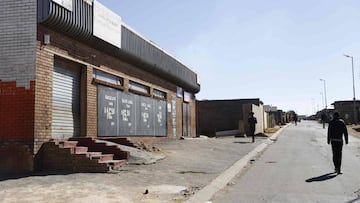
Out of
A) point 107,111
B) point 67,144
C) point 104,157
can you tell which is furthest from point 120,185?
point 107,111

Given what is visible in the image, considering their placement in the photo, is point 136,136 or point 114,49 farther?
point 136,136

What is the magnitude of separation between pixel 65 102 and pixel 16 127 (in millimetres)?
2443

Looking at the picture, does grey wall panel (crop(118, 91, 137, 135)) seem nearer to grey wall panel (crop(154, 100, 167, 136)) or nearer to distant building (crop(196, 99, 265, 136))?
grey wall panel (crop(154, 100, 167, 136))

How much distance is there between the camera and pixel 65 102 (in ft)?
51.5

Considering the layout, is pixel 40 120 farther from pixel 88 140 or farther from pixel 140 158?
pixel 140 158

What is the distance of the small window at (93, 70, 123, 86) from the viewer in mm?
17978

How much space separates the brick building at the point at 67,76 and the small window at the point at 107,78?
0.13 ft

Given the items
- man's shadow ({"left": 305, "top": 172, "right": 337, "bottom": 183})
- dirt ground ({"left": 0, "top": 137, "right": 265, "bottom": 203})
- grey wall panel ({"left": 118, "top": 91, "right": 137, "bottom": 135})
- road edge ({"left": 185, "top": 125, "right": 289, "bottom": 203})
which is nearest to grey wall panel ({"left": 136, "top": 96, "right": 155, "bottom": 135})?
grey wall panel ({"left": 118, "top": 91, "right": 137, "bottom": 135})

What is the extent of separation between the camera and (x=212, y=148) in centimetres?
2252

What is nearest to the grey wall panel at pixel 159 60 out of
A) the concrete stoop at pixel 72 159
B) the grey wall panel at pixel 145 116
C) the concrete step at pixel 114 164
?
the grey wall panel at pixel 145 116

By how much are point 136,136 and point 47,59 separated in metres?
8.27

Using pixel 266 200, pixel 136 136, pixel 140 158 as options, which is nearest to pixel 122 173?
pixel 140 158

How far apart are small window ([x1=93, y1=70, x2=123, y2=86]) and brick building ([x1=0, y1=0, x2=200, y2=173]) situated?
4cm

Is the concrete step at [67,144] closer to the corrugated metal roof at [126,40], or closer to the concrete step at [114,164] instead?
the concrete step at [114,164]
